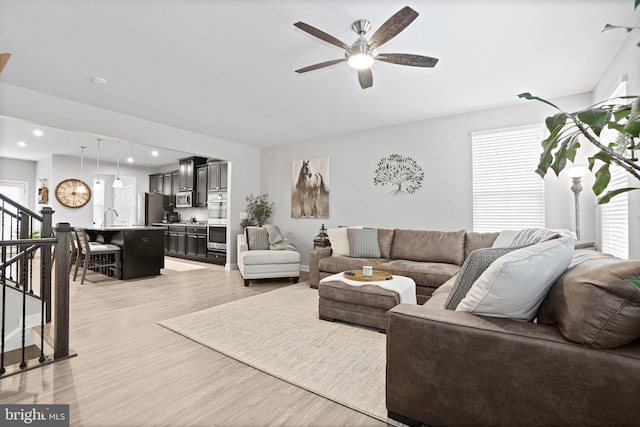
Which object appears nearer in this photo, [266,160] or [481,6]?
[481,6]

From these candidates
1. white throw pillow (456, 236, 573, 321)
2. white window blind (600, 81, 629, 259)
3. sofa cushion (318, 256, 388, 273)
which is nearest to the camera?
white throw pillow (456, 236, 573, 321)

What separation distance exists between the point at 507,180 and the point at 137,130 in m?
5.45

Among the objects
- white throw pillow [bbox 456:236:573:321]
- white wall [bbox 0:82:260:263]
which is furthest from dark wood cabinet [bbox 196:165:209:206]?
white throw pillow [bbox 456:236:573:321]

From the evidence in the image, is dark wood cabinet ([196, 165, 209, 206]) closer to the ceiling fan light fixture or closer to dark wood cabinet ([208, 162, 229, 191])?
dark wood cabinet ([208, 162, 229, 191])

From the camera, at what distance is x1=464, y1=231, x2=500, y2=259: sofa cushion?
3910mm

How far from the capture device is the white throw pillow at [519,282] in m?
1.35

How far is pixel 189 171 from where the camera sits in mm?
7723

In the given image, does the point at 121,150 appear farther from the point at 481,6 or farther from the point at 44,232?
the point at 481,6

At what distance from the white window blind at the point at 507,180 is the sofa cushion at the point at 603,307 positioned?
3274mm

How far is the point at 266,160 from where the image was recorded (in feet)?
22.3

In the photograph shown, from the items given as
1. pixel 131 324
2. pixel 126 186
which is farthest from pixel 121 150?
pixel 131 324

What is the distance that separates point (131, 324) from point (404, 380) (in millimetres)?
2791

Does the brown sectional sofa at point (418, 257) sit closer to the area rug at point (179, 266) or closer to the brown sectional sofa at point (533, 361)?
the brown sectional sofa at point (533, 361)

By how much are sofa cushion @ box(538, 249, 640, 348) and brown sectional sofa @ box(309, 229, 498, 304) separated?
2359 mm
